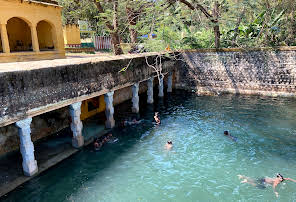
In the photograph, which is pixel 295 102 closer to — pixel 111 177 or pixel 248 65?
pixel 248 65

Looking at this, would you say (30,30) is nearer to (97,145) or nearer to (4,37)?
(4,37)

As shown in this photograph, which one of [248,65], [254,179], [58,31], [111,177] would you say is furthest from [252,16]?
[111,177]

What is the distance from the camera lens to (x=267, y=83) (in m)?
18.8

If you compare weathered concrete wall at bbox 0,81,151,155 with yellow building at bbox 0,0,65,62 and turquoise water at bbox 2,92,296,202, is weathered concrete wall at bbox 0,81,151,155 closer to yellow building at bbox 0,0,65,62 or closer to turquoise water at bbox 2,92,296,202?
turquoise water at bbox 2,92,296,202

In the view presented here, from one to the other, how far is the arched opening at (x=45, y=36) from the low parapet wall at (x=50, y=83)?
791 centimetres

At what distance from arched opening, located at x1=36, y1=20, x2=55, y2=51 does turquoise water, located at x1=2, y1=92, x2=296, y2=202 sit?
963 cm

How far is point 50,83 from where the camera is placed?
8797mm

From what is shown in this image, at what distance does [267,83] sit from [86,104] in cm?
1413

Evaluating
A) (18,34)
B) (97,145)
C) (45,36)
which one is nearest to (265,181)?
(97,145)

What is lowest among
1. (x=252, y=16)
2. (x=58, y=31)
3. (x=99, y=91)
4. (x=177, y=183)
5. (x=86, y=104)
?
→ (x=177, y=183)

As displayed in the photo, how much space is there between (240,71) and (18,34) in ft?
57.3

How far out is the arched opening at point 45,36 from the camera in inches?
687

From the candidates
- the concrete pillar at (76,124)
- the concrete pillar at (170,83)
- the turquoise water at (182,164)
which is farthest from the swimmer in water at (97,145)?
the concrete pillar at (170,83)

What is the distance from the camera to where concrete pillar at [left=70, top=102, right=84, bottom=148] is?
10148 millimetres
